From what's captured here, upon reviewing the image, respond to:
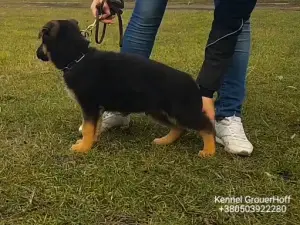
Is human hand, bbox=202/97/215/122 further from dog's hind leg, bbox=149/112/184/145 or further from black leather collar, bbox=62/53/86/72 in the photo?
black leather collar, bbox=62/53/86/72

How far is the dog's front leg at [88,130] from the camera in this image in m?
3.05

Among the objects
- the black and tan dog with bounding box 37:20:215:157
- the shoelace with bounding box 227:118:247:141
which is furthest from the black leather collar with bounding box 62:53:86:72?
the shoelace with bounding box 227:118:247:141

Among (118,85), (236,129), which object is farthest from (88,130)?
(236,129)

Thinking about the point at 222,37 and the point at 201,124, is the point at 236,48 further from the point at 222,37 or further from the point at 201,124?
the point at 201,124

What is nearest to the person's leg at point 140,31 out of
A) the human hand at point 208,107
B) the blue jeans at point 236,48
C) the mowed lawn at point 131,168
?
the blue jeans at point 236,48

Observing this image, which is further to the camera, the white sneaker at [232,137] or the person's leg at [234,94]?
the person's leg at [234,94]

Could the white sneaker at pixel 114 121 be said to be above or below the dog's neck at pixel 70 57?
below

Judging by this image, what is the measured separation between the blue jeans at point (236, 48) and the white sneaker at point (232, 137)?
6cm

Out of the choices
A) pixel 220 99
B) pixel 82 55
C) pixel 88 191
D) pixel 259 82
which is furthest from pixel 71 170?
pixel 259 82

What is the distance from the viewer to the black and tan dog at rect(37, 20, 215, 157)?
3025 mm

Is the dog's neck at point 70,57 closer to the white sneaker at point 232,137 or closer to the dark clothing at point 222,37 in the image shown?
the dark clothing at point 222,37

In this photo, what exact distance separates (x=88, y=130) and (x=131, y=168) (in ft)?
1.41

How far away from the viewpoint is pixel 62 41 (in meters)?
3.12

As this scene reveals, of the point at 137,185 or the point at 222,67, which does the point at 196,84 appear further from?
the point at 137,185
